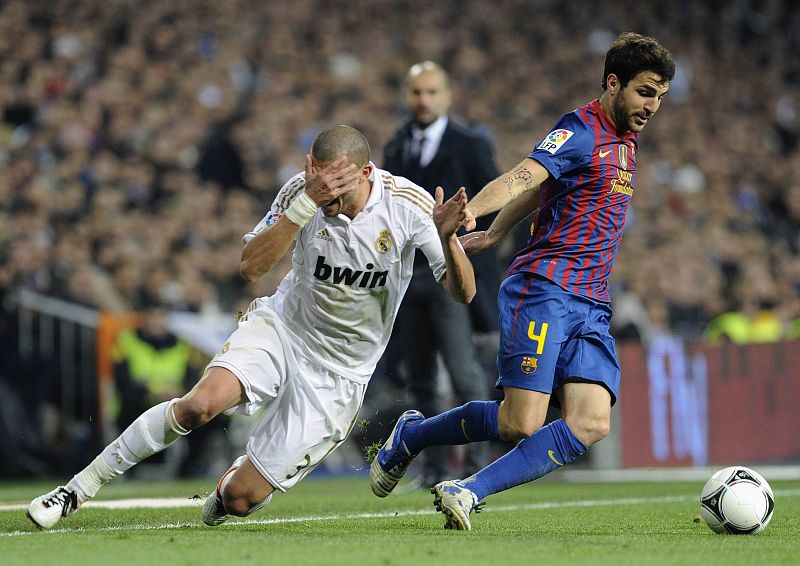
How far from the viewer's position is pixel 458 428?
569 centimetres

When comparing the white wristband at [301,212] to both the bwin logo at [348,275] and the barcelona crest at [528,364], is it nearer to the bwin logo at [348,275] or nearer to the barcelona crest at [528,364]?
the bwin logo at [348,275]

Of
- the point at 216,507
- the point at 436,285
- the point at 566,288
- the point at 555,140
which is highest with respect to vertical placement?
the point at 555,140

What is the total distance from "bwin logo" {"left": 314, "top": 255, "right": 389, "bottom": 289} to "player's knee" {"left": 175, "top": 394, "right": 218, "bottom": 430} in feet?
2.45

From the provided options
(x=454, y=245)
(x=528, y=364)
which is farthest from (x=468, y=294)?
(x=528, y=364)

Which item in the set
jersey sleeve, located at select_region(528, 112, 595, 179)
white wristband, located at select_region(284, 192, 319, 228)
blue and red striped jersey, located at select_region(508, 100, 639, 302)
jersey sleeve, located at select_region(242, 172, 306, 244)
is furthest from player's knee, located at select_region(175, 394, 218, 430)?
jersey sleeve, located at select_region(528, 112, 595, 179)

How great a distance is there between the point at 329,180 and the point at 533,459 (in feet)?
4.57

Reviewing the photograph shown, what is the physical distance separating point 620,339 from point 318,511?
20.5 ft

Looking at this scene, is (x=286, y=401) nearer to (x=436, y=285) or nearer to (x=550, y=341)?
(x=550, y=341)

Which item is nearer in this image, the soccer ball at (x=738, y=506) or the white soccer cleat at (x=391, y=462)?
the soccer ball at (x=738, y=506)

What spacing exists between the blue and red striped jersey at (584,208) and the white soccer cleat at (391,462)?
0.95m

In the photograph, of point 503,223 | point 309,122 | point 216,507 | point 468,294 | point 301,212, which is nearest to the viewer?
point 301,212

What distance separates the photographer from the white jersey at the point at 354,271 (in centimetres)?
547

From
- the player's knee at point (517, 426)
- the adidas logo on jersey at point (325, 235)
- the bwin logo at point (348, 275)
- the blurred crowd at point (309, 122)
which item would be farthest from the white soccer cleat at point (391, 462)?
the blurred crowd at point (309, 122)

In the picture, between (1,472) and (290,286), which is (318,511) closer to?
(290,286)
